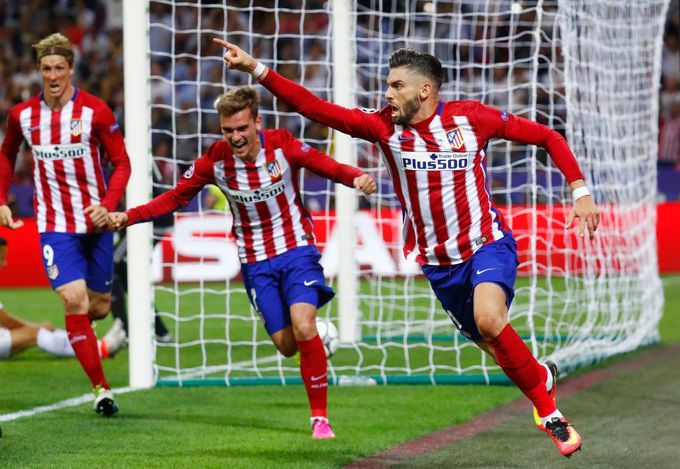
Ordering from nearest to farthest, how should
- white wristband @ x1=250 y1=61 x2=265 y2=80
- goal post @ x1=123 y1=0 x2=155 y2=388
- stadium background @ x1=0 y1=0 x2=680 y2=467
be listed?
white wristband @ x1=250 y1=61 x2=265 y2=80, stadium background @ x1=0 y1=0 x2=680 y2=467, goal post @ x1=123 y1=0 x2=155 y2=388

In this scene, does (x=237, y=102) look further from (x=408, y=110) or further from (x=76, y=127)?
(x=76, y=127)

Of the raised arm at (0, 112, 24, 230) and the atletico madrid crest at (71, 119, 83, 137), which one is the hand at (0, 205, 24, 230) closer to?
the raised arm at (0, 112, 24, 230)

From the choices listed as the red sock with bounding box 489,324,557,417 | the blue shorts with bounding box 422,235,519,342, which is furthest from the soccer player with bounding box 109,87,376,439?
the red sock with bounding box 489,324,557,417

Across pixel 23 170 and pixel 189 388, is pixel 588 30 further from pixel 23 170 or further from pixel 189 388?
pixel 23 170

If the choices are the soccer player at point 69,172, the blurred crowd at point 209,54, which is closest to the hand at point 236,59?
the soccer player at point 69,172

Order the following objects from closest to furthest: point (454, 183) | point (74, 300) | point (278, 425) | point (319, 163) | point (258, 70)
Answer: point (258, 70) → point (454, 183) → point (319, 163) → point (278, 425) → point (74, 300)

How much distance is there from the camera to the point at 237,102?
6.50 metres

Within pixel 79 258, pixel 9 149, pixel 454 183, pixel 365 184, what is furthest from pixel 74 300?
pixel 454 183

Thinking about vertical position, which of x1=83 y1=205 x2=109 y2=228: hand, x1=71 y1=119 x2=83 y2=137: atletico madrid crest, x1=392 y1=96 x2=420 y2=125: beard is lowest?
x1=83 y1=205 x2=109 y2=228: hand

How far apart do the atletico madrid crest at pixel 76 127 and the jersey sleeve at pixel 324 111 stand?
217cm

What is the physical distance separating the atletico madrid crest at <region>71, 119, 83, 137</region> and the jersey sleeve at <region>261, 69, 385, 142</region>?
217cm

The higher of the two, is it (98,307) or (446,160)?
(446,160)

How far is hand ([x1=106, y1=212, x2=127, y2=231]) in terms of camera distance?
650 centimetres

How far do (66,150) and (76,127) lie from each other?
16 cm
